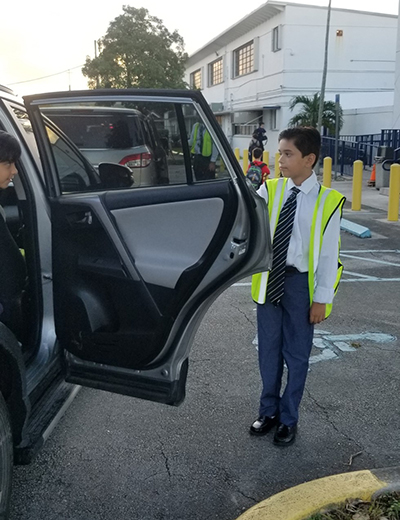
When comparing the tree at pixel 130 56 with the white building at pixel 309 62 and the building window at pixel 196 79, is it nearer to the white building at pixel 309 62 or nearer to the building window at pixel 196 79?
the white building at pixel 309 62

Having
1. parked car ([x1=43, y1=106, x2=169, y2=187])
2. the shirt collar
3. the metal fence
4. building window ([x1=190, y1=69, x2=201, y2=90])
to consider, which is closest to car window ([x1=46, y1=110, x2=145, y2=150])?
parked car ([x1=43, y1=106, x2=169, y2=187])

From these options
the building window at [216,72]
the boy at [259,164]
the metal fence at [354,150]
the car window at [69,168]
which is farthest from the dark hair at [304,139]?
the building window at [216,72]

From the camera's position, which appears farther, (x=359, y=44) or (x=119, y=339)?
(x=359, y=44)

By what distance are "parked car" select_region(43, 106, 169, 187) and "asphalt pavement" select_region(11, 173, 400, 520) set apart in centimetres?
147

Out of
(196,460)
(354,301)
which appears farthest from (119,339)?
(354,301)

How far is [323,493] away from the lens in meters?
2.57

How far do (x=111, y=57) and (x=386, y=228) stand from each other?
26.6 m

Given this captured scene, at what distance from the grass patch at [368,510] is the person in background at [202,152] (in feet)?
5.20

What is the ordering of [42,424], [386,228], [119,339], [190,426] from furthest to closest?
[386,228] → [190,426] → [119,339] → [42,424]

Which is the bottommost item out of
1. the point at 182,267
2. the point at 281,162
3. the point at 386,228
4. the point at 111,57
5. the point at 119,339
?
the point at 386,228

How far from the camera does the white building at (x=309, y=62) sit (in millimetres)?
28828

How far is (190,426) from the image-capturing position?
10.9 ft

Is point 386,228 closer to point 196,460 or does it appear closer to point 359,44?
point 196,460

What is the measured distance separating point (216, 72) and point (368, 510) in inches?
1623
